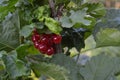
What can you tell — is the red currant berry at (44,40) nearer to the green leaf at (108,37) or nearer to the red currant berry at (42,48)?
the red currant berry at (42,48)

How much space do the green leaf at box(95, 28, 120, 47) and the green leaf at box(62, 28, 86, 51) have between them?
64 mm

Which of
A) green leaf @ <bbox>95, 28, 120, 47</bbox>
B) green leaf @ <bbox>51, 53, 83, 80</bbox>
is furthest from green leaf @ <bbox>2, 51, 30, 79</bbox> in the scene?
green leaf @ <bbox>95, 28, 120, 47</bbox>

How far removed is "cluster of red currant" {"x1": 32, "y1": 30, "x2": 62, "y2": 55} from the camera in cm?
86

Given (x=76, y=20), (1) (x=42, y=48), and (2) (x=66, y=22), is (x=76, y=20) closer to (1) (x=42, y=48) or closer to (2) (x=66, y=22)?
(2) (x=66, y=22)

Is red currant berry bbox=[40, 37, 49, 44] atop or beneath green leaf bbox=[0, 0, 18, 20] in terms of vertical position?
beneath

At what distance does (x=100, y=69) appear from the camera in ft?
2.78

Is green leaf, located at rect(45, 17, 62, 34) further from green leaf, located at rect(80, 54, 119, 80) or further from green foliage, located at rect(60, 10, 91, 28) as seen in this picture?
green leaf, located at rect(80, 54, 119, 80)

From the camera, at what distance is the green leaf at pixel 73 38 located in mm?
968

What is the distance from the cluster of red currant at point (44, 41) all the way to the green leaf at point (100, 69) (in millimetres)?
106

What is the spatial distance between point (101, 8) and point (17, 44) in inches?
10.1

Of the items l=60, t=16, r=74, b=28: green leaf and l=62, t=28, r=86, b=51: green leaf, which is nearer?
l=60, t=16, r=74, b=28: green leaf

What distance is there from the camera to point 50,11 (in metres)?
0.86

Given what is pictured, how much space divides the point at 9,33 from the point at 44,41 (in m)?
0.11

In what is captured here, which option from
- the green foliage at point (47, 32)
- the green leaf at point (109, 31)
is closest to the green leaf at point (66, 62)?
the green foliage at point (47, 32)
